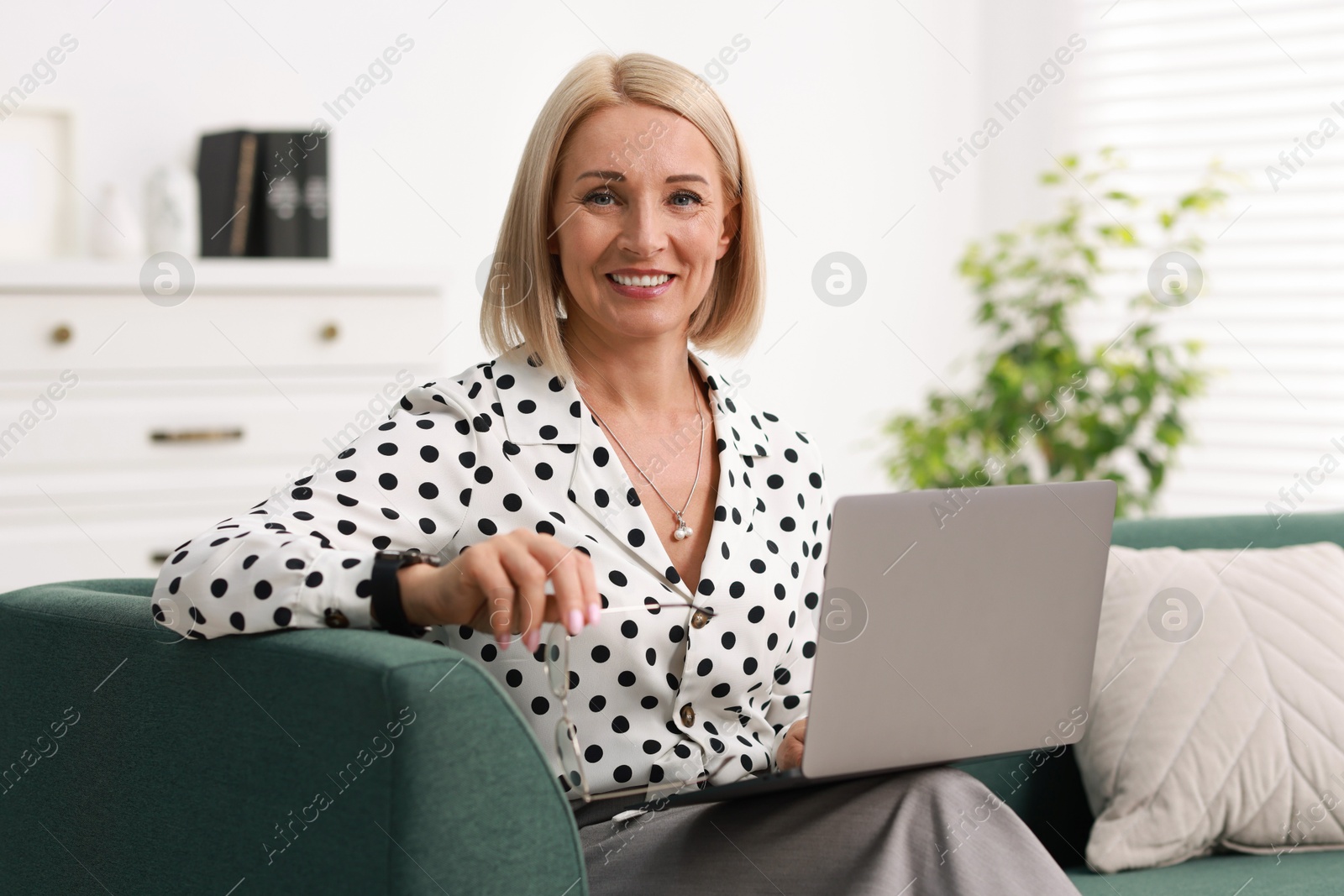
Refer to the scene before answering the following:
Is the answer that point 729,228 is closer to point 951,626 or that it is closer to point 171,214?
point 951,626

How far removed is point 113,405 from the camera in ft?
9.46

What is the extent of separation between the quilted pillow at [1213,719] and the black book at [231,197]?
219 cm

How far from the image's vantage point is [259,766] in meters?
1.23

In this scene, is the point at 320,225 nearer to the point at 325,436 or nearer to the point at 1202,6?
the point at 325,436

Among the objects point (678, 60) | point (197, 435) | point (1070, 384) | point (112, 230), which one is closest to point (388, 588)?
point (197, 435)

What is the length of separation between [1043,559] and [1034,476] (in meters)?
2.84

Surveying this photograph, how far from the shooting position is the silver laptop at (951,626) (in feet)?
4.02

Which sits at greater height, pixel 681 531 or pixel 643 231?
pixel 643 231

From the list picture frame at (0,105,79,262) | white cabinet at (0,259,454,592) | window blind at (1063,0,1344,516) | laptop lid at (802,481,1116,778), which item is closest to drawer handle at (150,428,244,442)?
white cabinet at (0,259,454,592)

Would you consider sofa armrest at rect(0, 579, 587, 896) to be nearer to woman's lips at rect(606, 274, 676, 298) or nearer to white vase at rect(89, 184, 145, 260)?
woman's lips at rect(606, 274, 676, 298)

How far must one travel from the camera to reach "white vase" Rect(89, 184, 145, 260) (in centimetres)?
317

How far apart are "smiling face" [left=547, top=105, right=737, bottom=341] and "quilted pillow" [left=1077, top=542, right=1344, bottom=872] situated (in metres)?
0.81

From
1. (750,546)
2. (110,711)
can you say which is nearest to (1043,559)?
(750,546)

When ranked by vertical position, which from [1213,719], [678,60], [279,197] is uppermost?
[678,60]
